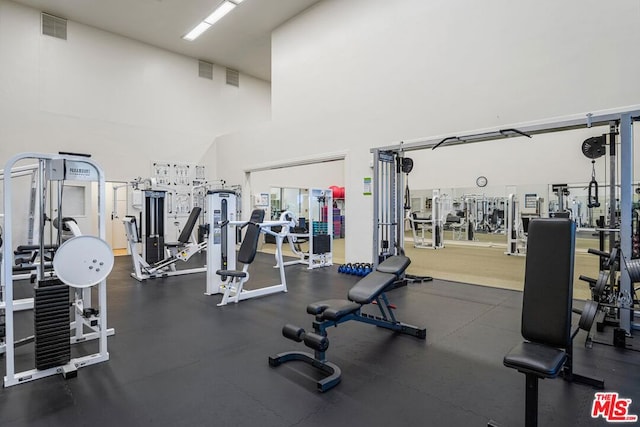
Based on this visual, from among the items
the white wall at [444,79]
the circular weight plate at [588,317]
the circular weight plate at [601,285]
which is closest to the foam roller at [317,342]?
the circular weight plate at [588,317]

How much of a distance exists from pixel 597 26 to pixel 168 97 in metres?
9.18

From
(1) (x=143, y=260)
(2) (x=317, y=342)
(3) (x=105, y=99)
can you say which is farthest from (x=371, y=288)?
(3) (x=105, y=99)

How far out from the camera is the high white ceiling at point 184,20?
733 centimetres

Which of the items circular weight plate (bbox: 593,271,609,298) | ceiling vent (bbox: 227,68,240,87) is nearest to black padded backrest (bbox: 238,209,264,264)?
circular weight plate (bbox: 593,271,609,298)

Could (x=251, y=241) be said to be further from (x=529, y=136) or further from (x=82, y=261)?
(x=529, y=136)

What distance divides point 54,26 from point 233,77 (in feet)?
14.7

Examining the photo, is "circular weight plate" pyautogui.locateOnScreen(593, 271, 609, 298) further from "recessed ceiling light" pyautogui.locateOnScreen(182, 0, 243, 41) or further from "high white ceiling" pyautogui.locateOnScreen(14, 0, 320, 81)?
"recessed ceiling light" pyautogui.locateOnScreen(182, 0, 243, 41)

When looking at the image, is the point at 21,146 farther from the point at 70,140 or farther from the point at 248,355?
the point at 248,355

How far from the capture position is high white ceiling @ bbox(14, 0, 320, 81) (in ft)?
24.1

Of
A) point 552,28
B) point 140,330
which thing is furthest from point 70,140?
point 552,28

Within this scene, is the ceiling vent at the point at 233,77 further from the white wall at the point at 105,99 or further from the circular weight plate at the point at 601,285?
the circular weight plate at the point at 601,285

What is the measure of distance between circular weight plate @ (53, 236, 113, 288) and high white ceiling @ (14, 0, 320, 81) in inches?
265

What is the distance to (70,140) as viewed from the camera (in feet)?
25.3

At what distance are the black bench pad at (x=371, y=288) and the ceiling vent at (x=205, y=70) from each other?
930 cm
